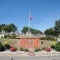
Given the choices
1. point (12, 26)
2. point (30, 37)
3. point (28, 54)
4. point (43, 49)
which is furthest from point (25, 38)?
point (12, 26)

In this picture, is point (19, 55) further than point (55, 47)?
No

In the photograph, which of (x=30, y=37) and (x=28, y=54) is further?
(x=30, y=37)

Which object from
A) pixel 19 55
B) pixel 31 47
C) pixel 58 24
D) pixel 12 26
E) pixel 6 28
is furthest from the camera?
pixel 12 26

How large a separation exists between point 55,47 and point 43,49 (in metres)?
2.66

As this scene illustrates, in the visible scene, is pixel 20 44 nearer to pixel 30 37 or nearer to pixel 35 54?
pixel 30 37

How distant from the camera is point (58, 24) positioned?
106000 millimetres

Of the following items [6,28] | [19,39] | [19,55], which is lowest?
[19,55]

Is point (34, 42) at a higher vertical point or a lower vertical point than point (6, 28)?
lower

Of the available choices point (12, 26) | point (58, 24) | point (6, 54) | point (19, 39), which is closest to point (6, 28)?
point (12, 26)

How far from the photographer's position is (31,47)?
42438mm

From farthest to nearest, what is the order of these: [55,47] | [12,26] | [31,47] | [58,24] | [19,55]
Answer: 1. [12,26]
2. [58,24]
3. [31,47]
4. [55,47]
5. [19,55]

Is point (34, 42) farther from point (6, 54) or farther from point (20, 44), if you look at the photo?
point (6, 54)

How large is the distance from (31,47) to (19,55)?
9215 millimetres

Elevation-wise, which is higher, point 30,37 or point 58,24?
point 58,24
